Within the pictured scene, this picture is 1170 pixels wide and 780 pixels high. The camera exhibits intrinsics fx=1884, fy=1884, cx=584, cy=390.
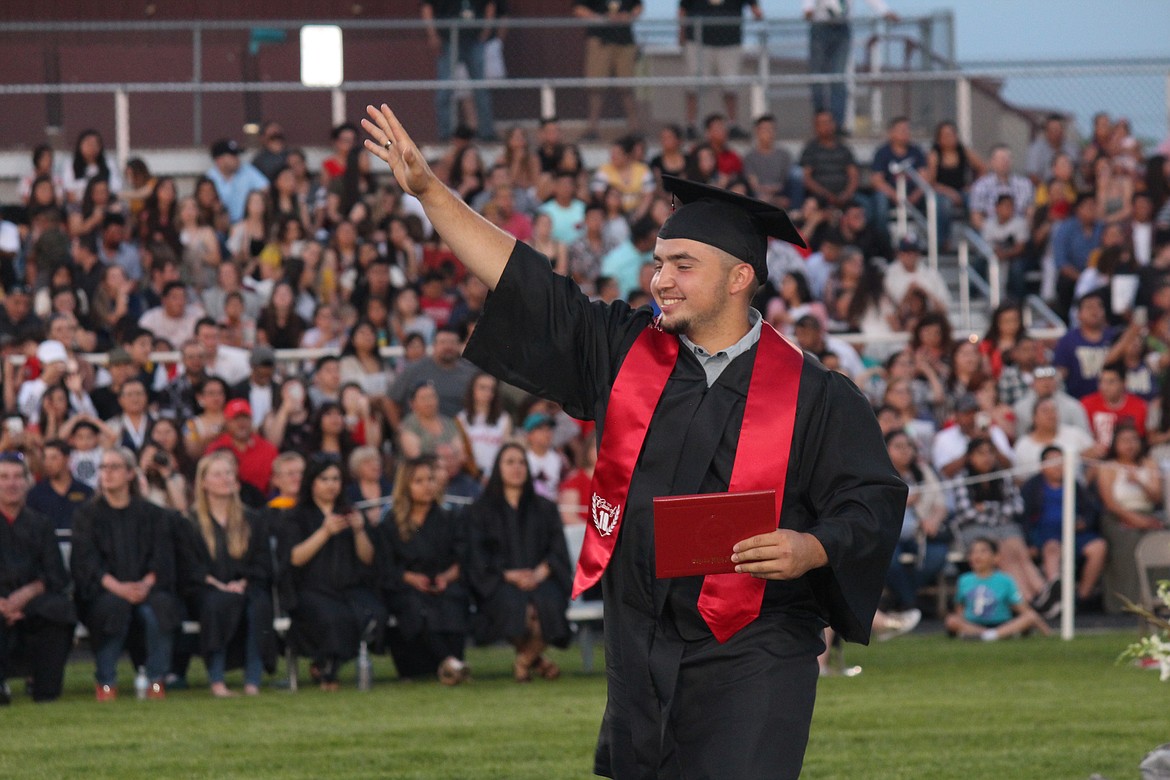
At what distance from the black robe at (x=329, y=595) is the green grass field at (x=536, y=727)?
362mm

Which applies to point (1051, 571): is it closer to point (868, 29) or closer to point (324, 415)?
point (324, 415)

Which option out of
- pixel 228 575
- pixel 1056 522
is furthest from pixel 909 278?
pixel 228 575

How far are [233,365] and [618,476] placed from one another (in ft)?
34.2

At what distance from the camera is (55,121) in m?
19.0

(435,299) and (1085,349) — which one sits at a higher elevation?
(435,299)

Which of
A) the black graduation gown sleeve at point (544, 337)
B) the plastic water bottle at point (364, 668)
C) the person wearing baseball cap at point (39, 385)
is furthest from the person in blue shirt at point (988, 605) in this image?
the black graduation gown sleeve at point (544, 337)

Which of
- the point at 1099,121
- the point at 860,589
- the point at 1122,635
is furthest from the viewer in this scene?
the point at 1099,121

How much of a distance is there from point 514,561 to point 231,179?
264 inches

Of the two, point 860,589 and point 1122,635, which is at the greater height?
point 860,589

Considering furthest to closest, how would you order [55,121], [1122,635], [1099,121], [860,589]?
[1099,121]
[55,121]
[1122,635]
[860,589]

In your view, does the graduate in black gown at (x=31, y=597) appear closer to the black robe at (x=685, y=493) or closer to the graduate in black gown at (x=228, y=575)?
the graduate in black gown at (x=228, y=575)

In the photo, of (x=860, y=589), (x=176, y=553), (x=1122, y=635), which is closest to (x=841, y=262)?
(x=1122, y=635)

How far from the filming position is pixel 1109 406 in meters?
Answer: 16.1

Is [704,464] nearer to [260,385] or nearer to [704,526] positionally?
[704,526]
